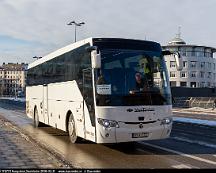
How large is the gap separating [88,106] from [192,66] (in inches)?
5023

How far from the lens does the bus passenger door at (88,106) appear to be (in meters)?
11.6

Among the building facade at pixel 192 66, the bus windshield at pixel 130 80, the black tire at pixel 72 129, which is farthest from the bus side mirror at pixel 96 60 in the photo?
the building facade at pixel 192 66

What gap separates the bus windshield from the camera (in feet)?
36.9

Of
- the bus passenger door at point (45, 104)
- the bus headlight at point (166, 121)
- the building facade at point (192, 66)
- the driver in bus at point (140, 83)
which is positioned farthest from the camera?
the building facade at point (192, 66)

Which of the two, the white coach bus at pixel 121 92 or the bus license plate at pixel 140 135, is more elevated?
the white coach bus at pixel 121 92

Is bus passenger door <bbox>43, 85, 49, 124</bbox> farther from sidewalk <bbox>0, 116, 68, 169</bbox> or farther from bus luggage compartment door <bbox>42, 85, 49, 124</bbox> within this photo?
sidewalk <bbox>0, 116, 68, 169</bbox>

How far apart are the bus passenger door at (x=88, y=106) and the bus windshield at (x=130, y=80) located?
1.33 feet

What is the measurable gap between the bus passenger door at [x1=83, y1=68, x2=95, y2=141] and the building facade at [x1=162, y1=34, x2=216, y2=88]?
119719mm

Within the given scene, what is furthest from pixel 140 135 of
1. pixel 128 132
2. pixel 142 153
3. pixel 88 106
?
pixel 88 106

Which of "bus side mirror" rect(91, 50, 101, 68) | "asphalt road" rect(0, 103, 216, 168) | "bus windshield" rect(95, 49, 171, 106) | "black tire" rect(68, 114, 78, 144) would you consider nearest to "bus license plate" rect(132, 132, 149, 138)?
"asphalt road" rect(0, 103, 216, 168)

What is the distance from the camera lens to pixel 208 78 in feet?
469

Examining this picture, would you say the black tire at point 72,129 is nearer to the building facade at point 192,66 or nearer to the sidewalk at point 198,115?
the sidewalk at point 198,115

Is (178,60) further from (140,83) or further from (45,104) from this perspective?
(45,104)

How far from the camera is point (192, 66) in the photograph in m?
136
